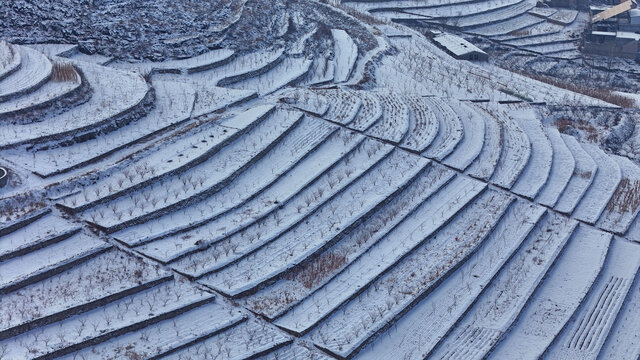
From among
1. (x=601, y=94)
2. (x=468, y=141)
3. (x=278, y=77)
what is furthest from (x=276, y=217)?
(x=601, y=94)

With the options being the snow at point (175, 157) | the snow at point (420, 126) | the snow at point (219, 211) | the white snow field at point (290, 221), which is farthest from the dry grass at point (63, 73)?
the snow at point (420, 126)

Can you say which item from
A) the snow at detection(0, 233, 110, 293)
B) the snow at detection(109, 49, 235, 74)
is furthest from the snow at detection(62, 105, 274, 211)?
the snow at detection(109, 49, 235, 74)

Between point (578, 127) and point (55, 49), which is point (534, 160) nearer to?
point (578, 127)

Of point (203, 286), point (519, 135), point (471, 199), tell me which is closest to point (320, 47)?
point (519, 135)

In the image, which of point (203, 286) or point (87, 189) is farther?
point (87, 189)

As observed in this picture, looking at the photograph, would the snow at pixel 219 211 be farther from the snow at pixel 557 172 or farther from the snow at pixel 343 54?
the snow at pixel 343 54

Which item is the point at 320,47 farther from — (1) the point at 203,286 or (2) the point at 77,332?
→ (2) the point at 77,332
